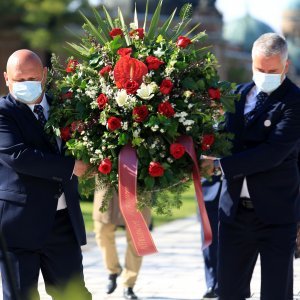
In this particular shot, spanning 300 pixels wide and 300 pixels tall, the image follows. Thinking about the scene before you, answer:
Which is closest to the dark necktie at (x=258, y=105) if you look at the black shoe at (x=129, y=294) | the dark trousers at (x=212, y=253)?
the dark trousers at (x=212, y=253)

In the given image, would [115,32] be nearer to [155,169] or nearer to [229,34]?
[155,169]

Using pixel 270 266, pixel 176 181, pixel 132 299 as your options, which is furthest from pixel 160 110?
pixel 132 299

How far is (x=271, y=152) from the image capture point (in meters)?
5.95

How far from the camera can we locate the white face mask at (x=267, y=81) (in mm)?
6055

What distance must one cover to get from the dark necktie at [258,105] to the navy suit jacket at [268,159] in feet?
0.12

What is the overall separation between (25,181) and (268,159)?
64.8 inches

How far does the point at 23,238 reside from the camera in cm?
569

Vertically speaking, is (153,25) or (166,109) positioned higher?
(153,25)

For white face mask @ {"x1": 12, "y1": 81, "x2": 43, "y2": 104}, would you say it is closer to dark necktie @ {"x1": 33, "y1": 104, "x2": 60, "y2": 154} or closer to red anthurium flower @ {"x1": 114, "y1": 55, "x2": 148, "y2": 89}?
dark necktie @ {"x1": 33, "y1": 104, "x2": 60, "y2": 154}

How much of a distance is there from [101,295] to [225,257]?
2.97 metres

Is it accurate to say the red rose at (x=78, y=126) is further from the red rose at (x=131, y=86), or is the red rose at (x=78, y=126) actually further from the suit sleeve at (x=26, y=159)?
the red rose at (x=131, y=86)

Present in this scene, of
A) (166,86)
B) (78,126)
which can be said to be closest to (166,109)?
(166,86)

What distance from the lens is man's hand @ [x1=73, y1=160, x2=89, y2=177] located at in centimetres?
578

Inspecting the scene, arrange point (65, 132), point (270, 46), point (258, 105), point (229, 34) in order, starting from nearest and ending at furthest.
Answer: point (65, 132) < point (270, 46) < point (258, 105) < point (229, 34)
